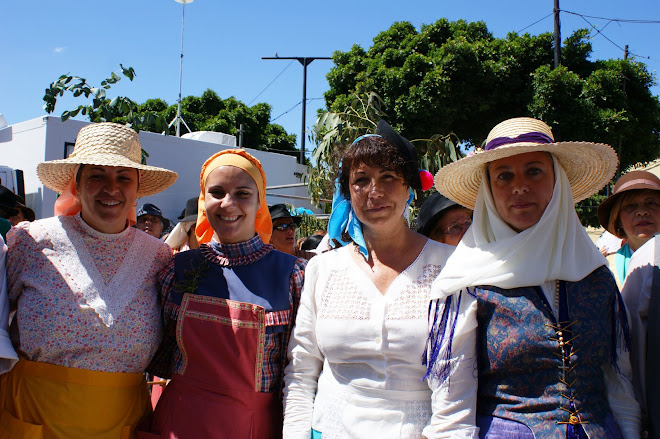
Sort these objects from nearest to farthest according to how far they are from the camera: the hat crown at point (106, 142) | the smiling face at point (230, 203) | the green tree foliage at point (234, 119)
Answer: the smiling face at point (230, 203) → the hat crown at point (106, 142) → the green tree foliage at point (234, 119)

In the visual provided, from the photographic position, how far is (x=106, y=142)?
2443 millimetres

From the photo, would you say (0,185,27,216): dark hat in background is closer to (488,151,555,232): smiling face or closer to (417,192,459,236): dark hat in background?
(417,192,459,236): dark hat in background

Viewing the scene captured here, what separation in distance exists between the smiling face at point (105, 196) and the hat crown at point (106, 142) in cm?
8

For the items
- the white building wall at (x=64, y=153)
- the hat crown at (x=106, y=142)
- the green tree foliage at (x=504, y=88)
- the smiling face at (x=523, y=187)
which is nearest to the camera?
the smiling face at (x=523, y=187)

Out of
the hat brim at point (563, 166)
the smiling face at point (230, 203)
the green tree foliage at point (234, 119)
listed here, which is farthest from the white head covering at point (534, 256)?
the green tree foliage at point (234, 119)

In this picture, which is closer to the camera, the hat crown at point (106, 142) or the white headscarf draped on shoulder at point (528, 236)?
the white headscarf draped on shoulder at point (528, 236)

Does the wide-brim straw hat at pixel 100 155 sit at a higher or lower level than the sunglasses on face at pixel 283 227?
higher

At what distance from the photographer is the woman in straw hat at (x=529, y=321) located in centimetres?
174

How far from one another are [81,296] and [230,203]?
0.73m

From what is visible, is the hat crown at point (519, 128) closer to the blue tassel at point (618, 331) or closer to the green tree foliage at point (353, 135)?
the blue tassel at point (618, 331)

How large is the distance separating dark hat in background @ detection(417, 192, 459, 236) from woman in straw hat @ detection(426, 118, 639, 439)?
1.34 metres

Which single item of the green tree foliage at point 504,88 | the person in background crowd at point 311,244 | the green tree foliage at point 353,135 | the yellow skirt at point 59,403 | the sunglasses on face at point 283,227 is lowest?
the yellow skirt at point 59,403

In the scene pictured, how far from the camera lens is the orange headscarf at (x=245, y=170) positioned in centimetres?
239

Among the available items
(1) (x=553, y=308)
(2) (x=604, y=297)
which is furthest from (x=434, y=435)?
(2) (x=604, y=297)
